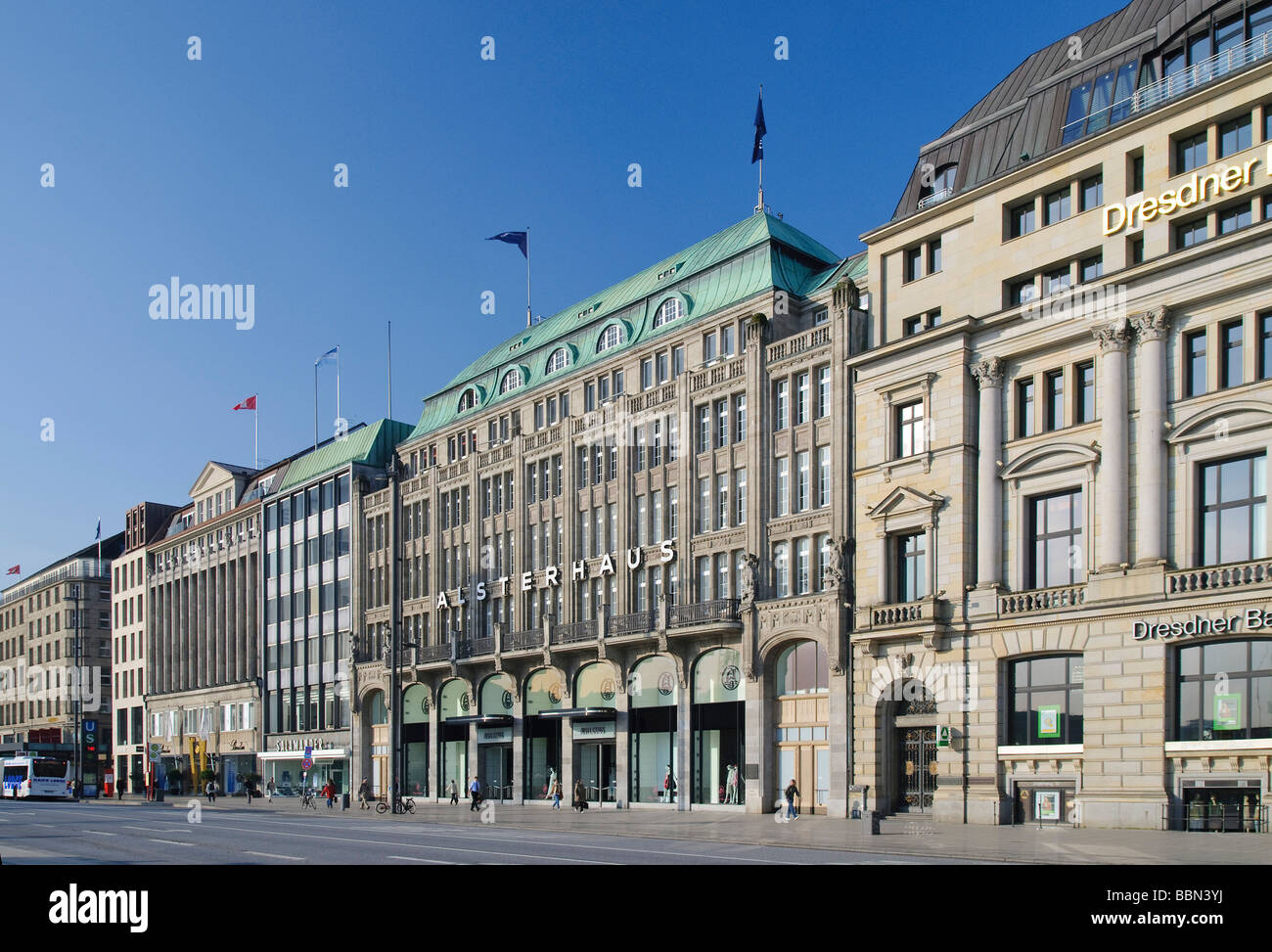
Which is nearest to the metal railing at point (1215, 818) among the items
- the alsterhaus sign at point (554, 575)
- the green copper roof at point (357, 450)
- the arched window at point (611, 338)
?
the alsterhaus sign at point (554, 575)

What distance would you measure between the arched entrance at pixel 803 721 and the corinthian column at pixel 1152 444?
14.8m

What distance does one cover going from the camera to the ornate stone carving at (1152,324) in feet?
118

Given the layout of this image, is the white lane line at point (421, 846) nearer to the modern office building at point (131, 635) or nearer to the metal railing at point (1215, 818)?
the metal railing at point (1215, 818)

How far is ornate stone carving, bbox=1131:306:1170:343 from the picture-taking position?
3597 centimetres

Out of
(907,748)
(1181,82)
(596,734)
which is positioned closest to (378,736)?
(596,734)

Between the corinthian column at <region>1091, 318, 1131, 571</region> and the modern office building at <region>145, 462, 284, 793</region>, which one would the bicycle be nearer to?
the corinthian column at <region>1091, 318, 1131, 571</region>

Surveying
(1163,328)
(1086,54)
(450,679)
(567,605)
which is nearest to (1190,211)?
(1163,328)

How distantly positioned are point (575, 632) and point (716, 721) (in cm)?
1008

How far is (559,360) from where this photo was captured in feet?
220

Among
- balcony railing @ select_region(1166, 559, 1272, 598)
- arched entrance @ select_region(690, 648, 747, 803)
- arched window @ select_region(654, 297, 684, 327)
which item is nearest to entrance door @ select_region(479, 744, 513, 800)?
arched entrance @ select_region(690, 648, 747, 803)

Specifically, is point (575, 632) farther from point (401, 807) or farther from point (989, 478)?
point (989, 478)

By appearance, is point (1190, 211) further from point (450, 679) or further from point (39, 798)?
point (39, 798)
